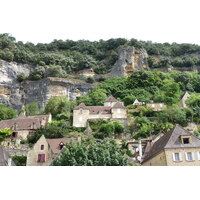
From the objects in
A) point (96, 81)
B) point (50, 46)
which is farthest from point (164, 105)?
point (50, 46)

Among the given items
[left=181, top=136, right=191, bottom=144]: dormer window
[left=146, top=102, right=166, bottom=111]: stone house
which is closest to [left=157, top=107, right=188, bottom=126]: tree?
[left=146, top=102, right=166, bottom=111]: stone house

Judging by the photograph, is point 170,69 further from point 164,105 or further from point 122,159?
point 122,159

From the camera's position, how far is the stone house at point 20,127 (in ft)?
47.9

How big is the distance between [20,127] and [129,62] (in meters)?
19.6

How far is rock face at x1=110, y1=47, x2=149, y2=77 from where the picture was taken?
1259 inches

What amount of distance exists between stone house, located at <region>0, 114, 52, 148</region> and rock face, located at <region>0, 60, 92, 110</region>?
8.01 metres

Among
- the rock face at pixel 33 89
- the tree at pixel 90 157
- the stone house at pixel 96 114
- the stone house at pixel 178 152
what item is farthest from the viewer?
the rock face at pixel 33 89

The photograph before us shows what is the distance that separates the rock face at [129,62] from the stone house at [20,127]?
53.4 ft

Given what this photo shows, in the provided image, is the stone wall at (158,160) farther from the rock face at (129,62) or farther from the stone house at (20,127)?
the rock face at (129,62)

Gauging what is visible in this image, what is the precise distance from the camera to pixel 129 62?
32.5 metres

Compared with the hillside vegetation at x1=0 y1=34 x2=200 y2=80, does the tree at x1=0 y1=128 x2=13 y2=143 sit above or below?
below

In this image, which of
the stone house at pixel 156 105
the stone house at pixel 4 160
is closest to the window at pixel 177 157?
the stone house at pixel 4 160

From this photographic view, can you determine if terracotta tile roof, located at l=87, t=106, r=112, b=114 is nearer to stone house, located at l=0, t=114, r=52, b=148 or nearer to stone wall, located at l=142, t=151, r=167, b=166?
stone house, located at l=0, t=114, r=52, b=148

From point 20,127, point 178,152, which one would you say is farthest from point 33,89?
point 178,152
